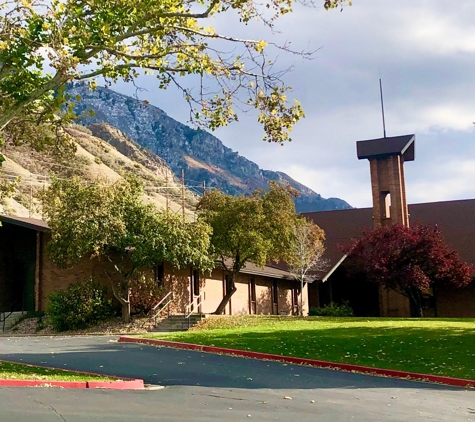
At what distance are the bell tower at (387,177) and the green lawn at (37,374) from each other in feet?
98.0

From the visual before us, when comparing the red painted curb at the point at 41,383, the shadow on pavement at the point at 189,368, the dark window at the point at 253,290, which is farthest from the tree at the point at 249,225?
the red painted curb at the point at 41,383

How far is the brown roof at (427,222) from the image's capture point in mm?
40688

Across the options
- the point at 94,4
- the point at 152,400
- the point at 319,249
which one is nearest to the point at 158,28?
the point at 94,4

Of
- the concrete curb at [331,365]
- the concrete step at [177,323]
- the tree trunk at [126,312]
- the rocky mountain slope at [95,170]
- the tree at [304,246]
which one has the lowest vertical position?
the concrete curb at [331,365]

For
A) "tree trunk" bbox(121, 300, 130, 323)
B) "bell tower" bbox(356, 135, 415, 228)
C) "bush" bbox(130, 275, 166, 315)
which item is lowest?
"tree trunk" bbox(121, 300, 130, 323)

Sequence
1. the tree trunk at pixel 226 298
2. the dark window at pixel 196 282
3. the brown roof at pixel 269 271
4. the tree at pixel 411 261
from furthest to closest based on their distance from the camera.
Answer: the brown roof at pixel 269 271, the tree at pixel 411 261, the dark window at pixel 196 282, the tree trunk at pixel 226 298

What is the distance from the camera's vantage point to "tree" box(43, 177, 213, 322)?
25938 mm

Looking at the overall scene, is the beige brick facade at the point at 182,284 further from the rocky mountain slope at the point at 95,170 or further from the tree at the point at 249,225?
the rocky mountain slope at the point at 95,170

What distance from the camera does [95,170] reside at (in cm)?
10069

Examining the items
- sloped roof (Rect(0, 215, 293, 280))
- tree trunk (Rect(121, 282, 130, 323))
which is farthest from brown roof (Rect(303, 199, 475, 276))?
tree trunk (Rect(121, 282, 130, 323))

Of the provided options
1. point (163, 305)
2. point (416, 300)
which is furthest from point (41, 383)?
point (416, 300)

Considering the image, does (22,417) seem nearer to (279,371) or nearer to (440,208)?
(279,371)

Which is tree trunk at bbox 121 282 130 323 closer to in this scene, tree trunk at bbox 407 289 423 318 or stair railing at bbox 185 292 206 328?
stair railing at bbox 185 292 206 328

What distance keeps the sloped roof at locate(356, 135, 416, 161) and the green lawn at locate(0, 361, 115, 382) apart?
3030 centimetres
